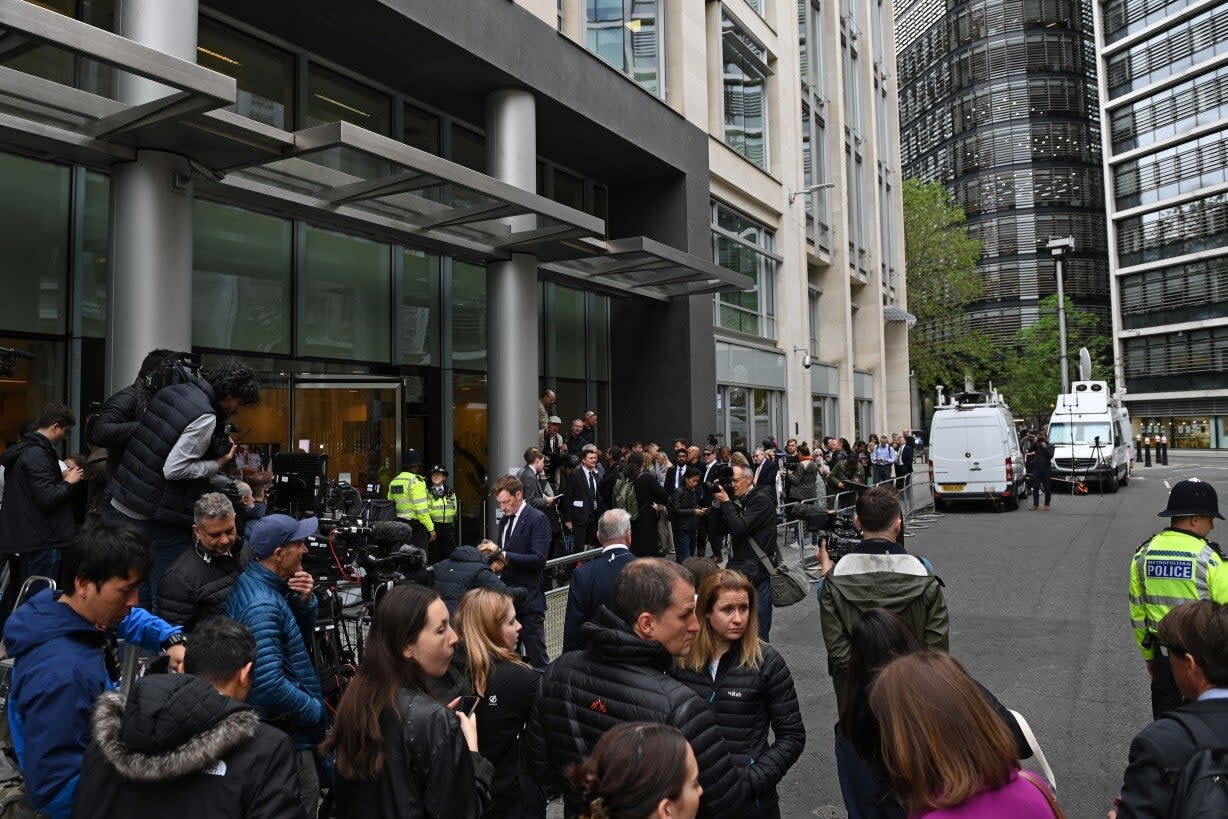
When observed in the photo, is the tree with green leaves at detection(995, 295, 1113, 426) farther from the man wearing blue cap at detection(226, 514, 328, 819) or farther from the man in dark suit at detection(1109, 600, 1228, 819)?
the man wearing blue cap at detection(226, 514, 328, 819)

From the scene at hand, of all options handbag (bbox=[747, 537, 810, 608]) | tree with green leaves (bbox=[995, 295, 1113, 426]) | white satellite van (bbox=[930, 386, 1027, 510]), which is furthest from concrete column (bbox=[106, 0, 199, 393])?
tree with green leaves (bbox=[995, 295, 1113, 426])

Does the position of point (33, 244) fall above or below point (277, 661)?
above

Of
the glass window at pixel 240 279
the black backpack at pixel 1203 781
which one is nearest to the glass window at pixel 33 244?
the glass window at pixel 240 279

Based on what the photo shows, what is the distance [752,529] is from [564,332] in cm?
1121

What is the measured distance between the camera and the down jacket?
3.57m

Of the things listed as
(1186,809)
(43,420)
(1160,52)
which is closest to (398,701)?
(1186,809)

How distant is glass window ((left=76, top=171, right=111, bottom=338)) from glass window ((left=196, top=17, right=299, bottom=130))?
2.05 metres

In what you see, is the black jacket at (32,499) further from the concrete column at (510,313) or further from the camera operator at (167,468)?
the concrete column at (510,313)

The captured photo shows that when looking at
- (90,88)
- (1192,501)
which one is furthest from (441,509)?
(1192,501)

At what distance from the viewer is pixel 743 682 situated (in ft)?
11.8

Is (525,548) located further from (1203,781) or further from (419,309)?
(419,309)

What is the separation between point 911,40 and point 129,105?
292ft

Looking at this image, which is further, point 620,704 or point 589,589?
point 589,589

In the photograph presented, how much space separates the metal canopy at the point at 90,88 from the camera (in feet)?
21.5
